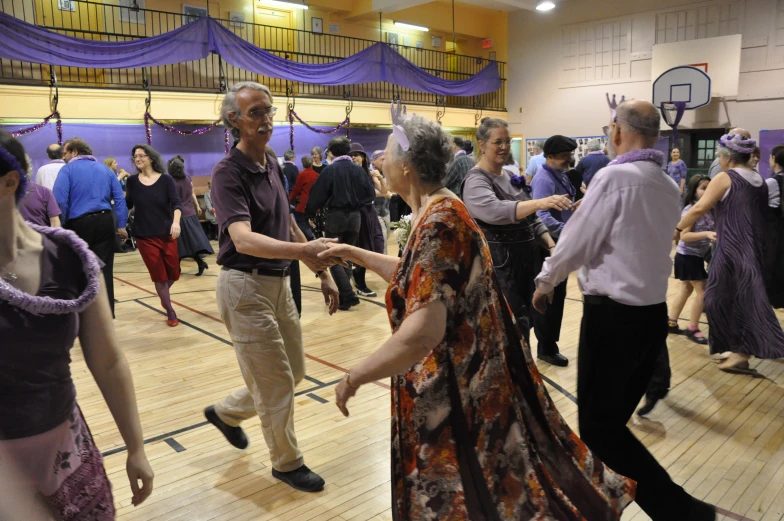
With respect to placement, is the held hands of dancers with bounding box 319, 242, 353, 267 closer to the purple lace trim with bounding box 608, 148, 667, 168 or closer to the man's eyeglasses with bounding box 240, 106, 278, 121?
the man's eyeglasses with bounding box 240, 106, 278, 121

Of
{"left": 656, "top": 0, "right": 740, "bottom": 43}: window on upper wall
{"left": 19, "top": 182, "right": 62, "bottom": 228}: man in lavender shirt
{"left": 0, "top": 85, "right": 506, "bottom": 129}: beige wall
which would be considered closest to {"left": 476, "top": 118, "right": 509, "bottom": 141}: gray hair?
{"left": 19, "top": 182, "right": 62, "bottom": 228}: man in lavender shirt

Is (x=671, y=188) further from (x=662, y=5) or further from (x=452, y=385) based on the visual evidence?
(x=662, y=5)

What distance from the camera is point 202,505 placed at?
2637 mm

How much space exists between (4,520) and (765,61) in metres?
14.8

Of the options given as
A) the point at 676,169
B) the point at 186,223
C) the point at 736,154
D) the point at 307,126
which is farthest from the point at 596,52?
the point at 736,154

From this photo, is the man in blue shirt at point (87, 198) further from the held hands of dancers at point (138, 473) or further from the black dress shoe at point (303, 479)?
the held hands of dancers at point (138, 473)

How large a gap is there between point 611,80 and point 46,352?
15583 millimetres

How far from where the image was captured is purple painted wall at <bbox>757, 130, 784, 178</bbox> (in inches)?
480

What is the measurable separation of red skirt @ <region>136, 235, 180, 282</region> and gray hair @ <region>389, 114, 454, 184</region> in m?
4.17

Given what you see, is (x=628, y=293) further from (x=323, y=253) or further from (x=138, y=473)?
(x=138, y=473)

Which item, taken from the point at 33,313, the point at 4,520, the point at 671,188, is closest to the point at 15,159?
the point at 33,313

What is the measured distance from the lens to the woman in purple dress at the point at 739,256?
3863 millimetres

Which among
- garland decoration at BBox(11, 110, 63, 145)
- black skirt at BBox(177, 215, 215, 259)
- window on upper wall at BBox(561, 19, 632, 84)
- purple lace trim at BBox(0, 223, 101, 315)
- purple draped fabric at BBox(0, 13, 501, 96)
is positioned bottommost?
black skirt at BBox(177, 215, 215, 259)

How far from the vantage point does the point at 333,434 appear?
3322 mm
